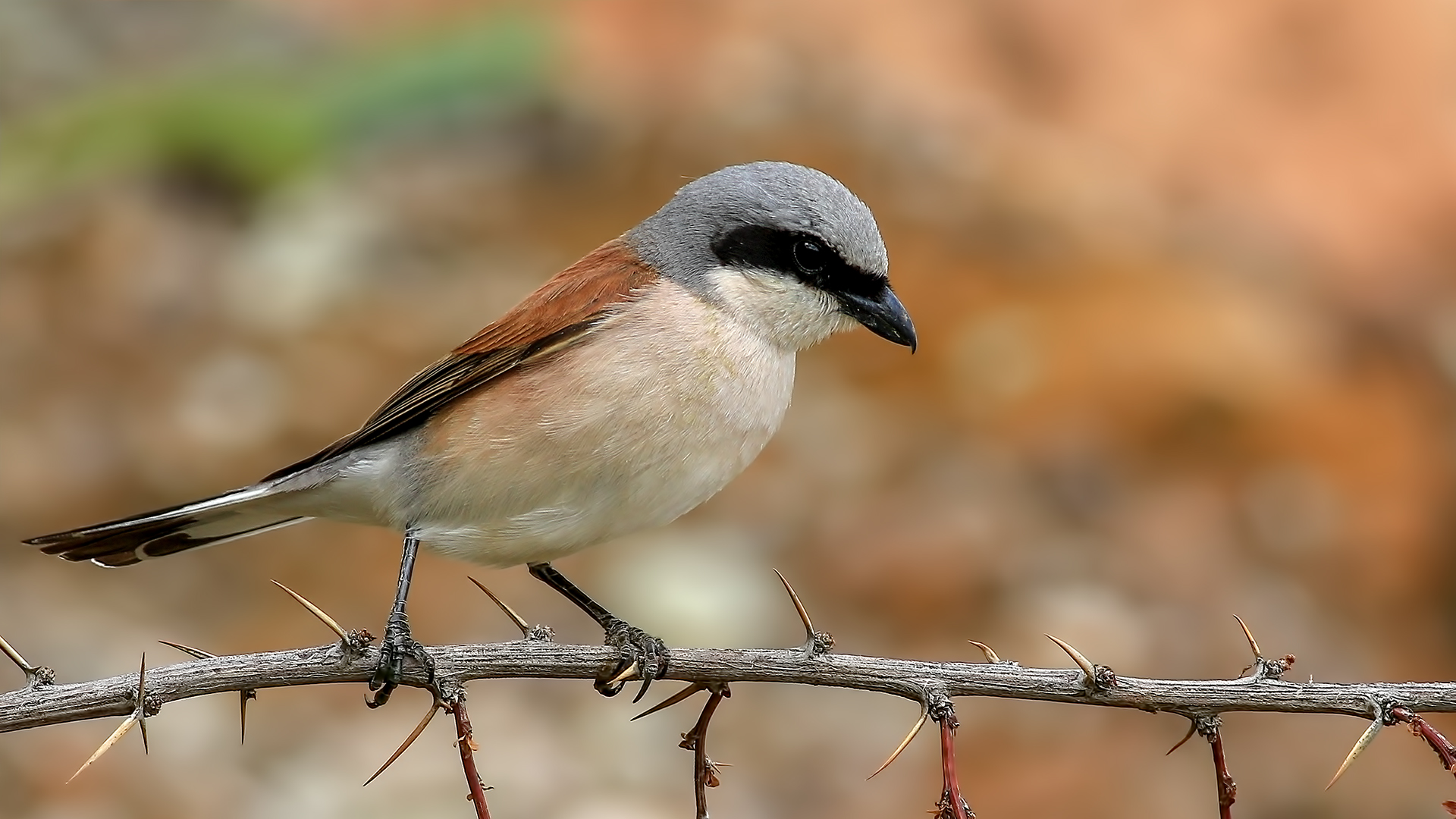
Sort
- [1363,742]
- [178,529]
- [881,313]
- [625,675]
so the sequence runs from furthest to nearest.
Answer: [178,529]
[881,313]
[625,675]
[1363,742]

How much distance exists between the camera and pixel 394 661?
3475 millimetres

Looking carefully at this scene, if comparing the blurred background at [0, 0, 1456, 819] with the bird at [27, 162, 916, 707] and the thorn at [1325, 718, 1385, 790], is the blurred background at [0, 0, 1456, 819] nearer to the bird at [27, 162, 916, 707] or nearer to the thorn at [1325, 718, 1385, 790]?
the bird at [27, 162, 916, 707]

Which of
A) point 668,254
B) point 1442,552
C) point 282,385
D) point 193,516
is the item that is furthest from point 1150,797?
point 282,385

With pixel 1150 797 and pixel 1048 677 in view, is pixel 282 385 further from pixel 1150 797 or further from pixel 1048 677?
pixel 1048 677

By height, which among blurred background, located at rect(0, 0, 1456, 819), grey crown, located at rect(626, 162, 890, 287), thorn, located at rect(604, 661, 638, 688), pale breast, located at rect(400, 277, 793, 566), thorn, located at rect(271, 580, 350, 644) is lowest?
thorn, located at rect(271, 580, 350, 644)

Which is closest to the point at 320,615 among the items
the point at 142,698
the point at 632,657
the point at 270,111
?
the point at 142,698

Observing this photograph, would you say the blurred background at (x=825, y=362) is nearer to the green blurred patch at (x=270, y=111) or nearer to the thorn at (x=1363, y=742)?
the green blurred patch at (x=270, y=111)

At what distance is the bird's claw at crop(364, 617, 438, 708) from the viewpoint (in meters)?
3.41

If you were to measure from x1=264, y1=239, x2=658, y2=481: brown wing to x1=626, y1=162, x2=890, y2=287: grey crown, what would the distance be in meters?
0.11

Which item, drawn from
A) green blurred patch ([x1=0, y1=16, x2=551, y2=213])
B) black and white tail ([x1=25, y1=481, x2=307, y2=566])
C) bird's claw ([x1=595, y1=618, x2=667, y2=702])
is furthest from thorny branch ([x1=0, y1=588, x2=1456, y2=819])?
green blurred patch ([x1=0, y1=16, x2=551, y2=213])

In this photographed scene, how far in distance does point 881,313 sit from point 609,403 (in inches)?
31.5

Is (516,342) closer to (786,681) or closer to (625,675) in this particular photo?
(625,675)

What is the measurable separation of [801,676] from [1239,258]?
6169 mm

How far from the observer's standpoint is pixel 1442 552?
24.3ft
